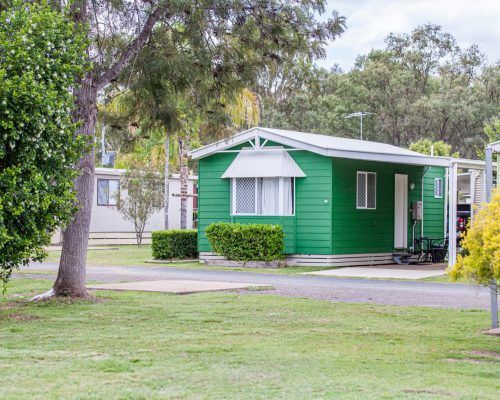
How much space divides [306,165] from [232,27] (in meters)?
8.78

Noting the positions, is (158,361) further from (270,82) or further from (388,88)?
(388,88)

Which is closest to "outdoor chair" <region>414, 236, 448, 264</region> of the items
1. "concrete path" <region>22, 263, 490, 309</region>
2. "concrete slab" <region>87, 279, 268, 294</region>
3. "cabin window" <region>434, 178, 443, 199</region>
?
"cabin window" <region>434, 178, 443, 199</region>

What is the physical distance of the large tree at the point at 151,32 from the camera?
44.8 ft

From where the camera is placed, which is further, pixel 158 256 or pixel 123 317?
pixel 158 256

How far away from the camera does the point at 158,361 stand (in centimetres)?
786

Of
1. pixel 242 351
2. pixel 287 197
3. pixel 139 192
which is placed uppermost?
pixel 139 192

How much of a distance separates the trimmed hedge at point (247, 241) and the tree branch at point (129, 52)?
8711mm

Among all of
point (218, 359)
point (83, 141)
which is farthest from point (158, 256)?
point (218, 359)

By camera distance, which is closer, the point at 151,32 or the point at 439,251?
the point at 151,32

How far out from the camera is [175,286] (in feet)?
52.3

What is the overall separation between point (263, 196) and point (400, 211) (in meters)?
4.21

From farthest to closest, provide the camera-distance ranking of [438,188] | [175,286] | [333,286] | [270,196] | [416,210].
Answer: [438,188], [416,210], [270,196], [333,286], [175,286]

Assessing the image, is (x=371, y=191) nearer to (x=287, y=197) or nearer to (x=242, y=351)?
(x=287, y=197)

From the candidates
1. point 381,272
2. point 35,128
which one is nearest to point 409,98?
point 381,272
